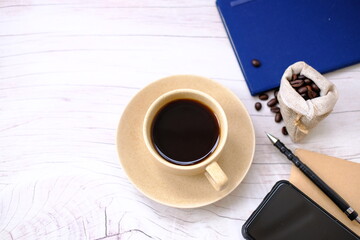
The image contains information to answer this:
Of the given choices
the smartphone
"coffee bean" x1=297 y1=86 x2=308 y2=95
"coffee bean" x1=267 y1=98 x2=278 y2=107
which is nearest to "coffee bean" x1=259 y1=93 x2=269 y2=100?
"coffee bean" x1=267 y1=98 x2=278 y2=107

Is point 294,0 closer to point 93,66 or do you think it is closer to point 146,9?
point 146,9

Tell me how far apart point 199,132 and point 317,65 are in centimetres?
38

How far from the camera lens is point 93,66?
940mm

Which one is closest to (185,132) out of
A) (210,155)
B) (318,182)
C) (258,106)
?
(210,155)

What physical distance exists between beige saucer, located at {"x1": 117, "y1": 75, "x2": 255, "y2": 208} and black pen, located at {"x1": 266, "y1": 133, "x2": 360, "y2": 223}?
0.08 m

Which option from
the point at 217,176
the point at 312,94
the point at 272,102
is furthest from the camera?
the point at 272,102

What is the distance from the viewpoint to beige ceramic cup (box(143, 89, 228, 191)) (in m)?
0.69

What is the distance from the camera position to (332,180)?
0.84 meters

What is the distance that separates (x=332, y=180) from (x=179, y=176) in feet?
1.23

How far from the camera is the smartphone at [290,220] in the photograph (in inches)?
30.1

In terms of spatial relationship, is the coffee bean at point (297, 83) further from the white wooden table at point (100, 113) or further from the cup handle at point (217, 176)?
the cup handle at point (217, 176)

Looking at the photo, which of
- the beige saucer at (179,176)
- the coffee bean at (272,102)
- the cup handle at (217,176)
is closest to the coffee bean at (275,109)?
the coffee bean at (272,102)

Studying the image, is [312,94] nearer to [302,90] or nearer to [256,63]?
[302,90]

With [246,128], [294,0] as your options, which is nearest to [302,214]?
[246,128]
